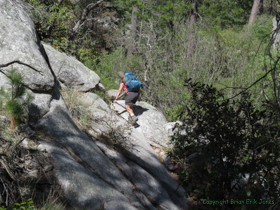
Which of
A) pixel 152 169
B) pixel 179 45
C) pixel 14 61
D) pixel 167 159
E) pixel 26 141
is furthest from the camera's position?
pixel 179 45

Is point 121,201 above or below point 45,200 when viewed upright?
above

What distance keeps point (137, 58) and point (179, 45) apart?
75.4 inches

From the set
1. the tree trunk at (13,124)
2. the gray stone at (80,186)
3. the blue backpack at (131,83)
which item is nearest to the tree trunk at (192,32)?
the blue backpack at (131,83)

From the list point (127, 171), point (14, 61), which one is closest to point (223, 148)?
point (127, 171)

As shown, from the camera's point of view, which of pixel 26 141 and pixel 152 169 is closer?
pixel 26 141

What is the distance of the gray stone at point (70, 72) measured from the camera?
744 centimetres

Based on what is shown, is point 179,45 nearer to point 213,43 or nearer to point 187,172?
point 213,43

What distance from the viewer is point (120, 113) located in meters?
8.12

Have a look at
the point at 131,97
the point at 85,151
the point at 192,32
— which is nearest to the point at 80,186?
the point at 85,151

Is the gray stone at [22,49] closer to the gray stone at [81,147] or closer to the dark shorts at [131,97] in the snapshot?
the gray stone at [81,147]

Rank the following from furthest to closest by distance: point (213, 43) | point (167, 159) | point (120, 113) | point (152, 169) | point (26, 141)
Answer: point (213, 43)
point (120, 113)
point (167, 159)
point (152, 169)
point (26, 141)

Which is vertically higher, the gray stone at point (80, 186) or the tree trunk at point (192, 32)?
the tree trunk at point (192, 32)

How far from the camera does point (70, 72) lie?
24.8ft

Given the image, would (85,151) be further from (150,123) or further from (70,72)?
(150,123)
